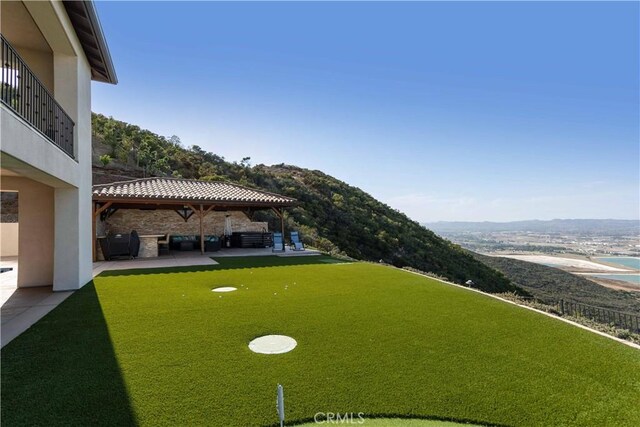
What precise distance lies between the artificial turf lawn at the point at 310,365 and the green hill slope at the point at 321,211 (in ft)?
48.1

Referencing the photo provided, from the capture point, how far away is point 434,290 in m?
7.46

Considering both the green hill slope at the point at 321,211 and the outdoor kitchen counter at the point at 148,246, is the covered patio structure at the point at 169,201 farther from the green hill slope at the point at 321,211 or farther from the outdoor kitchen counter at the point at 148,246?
the green hill slope at the point at 321,211

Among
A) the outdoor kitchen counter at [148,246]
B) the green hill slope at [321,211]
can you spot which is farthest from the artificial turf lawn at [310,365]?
the green hill slope at [321,211]

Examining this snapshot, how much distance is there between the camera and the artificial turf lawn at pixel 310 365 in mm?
2756

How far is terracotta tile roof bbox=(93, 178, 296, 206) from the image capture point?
11734 mm

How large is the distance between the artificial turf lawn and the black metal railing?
338cm

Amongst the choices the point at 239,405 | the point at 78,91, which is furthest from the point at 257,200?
the point at 239,405

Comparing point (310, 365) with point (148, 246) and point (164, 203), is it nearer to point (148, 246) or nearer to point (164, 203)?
point (164, 203)

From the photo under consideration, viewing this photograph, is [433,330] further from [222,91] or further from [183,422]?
[222,91]

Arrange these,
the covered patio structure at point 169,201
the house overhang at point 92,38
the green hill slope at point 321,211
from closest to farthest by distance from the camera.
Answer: the house overhang at point 92,38
the covered patio structure at point 169,201
the green hill slope at point 321,211

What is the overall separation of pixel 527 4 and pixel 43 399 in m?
16.1

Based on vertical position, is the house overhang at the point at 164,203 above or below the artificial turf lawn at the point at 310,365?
above

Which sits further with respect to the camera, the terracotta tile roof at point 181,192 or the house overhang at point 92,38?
the terracotta tile roof at point 181,192

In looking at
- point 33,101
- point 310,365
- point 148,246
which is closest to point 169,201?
point 148,246
